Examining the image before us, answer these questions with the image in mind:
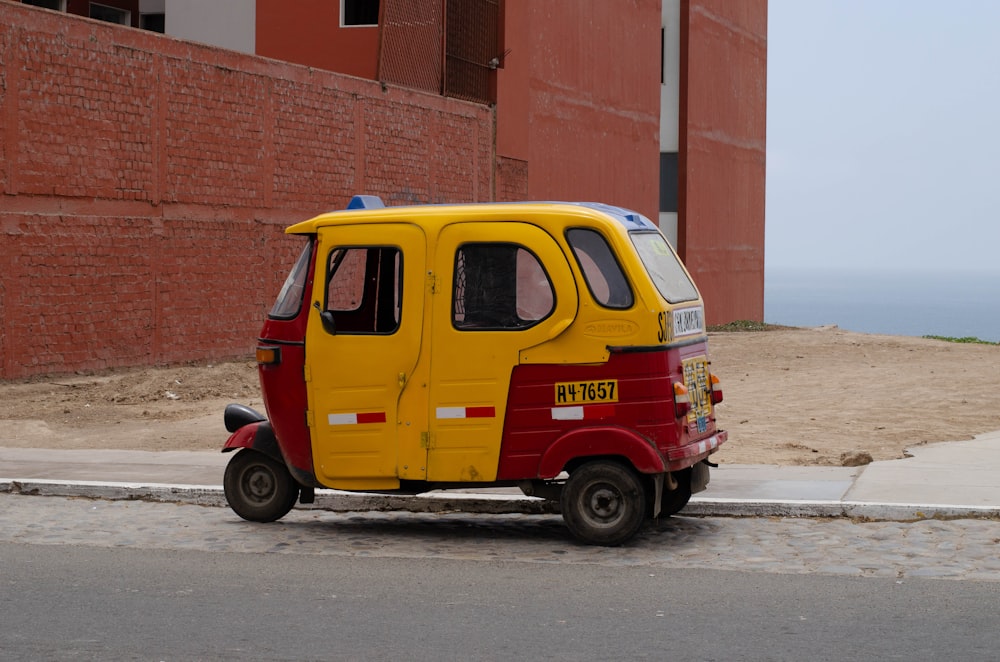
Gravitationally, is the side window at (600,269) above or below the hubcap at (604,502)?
above

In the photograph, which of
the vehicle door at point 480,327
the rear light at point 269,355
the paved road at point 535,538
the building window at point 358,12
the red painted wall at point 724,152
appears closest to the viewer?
the paved road at point 535,538

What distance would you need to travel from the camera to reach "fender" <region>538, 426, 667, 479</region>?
874cm

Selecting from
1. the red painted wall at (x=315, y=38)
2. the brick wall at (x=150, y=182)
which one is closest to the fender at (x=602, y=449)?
the brick wall at (x=150, y=182)

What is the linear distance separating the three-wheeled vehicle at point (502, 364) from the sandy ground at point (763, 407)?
13.8ft

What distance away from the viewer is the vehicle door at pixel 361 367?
9039 millimetres

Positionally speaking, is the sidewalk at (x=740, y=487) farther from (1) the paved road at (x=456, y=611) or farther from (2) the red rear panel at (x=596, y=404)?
(1) the paved road at (x=456, y=611)

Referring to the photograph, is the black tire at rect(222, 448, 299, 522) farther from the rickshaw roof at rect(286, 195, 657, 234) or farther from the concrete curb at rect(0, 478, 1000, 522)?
the rickshaw roof at rect(286, 195, 657, 234)

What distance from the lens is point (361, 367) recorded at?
9141 mm

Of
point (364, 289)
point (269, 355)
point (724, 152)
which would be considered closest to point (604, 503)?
point (364, 289)

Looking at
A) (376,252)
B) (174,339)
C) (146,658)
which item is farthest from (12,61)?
(146,658)

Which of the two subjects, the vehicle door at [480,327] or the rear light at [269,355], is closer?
the vehicle door at [480,327]

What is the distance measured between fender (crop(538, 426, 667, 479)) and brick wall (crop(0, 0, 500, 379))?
12.8 m

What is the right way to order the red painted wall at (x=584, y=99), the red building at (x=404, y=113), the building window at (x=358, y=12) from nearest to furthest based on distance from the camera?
the red building at (x=404, y=113) → the building window at (x=358, y=12) → the red painted wall at (x=584, y=99)

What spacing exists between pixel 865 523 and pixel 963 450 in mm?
3665
